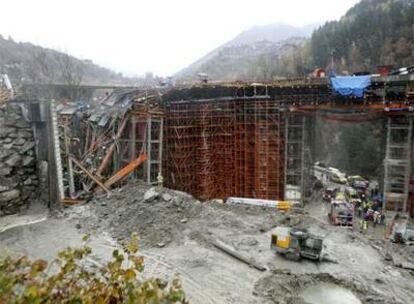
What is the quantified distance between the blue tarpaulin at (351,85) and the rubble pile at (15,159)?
1863cm

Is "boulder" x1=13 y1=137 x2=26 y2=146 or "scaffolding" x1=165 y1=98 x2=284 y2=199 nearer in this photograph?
"boulder" x1=13 y1=137 x2=26 y2=146

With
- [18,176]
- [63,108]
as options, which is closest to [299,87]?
[63,108]

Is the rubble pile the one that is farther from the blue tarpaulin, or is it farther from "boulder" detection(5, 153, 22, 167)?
the blue tarpaulin

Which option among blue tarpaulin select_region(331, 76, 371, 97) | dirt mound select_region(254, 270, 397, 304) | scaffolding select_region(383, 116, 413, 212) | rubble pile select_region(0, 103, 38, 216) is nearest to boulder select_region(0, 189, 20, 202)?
rubble pile select_region(0, 103, 38, 216)

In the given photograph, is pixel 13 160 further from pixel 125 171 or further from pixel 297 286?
pixel 297 286

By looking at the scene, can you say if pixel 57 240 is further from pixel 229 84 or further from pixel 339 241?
pixel 229 84

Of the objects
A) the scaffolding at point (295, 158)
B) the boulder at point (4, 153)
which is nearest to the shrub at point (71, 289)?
the boulder at point (4, 153)

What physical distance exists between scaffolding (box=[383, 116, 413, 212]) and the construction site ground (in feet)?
38.7

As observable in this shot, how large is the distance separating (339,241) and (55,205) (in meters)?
13.1

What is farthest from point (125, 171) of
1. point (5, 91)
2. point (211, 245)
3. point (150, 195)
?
point (5, 91)

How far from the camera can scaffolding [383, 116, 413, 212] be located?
24156mm

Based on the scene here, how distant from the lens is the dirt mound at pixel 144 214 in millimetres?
13710

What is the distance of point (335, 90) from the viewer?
2352 cm

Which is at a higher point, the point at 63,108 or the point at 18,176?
the point at 63,108
